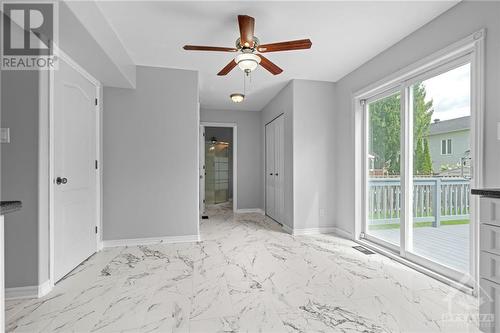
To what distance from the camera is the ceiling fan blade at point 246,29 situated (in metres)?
2.30

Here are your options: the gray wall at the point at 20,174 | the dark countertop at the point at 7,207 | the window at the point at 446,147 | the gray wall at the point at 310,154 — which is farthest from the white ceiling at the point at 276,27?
the dark countertop at the point at 7,207

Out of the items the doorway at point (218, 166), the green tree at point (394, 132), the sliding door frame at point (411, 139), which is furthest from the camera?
the doorway at point (218, 166)

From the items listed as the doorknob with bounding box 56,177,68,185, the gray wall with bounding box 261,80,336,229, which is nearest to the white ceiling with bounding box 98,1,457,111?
the gray wall with bounding box 261,80,336,229

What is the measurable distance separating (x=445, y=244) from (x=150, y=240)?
357 centimetres

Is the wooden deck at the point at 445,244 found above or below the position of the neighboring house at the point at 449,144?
below

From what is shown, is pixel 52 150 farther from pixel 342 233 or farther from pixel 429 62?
pixel 342 233

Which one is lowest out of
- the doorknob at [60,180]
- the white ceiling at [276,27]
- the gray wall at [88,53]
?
the doorknob at [60,180]

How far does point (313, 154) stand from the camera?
419 cm

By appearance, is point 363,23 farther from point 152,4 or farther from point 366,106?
point 152,4

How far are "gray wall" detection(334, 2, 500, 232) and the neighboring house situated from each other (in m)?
0.30

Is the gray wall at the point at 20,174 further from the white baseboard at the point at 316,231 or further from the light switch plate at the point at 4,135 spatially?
the white baseboard at the point at 316,231

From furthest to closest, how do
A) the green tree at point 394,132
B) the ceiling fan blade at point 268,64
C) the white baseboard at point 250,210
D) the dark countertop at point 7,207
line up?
the white baseboard at point 250,210 → the green tree at point 394,132 → the ceiling fan blade at point 268,64 → the dark countertop at point 7,207

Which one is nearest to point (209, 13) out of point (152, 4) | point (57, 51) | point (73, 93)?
point (152, 4)
